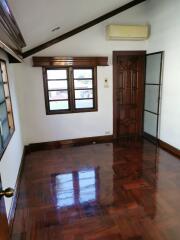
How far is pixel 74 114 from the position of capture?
15.1 ft

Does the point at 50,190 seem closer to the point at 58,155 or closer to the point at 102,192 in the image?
the point at 102,192

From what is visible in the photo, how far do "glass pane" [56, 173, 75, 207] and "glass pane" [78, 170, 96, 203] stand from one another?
0.46 ft

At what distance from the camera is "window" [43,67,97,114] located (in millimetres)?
4371

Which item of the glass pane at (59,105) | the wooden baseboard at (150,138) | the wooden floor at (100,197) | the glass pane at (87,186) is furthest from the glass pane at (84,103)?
the glass pane at (87,186)

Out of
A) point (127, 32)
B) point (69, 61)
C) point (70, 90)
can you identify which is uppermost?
point (127, 32)

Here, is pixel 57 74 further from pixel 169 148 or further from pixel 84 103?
pixel 169 148

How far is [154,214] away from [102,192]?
29.8 inches

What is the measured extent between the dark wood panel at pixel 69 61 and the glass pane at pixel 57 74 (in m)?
0.21

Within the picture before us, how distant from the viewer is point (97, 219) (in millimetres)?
2254

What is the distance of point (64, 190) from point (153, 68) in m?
3.31

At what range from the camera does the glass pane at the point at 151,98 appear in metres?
4.47

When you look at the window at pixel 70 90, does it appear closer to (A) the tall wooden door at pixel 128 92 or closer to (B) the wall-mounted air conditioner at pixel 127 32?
(A) the tall wooden door at pixel 128 92

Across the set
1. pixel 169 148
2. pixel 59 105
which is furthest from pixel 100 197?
pixel 59 105

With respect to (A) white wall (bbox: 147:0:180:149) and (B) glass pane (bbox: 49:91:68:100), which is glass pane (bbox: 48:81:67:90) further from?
(A) white wall (bbox: 147:0:180:149)
